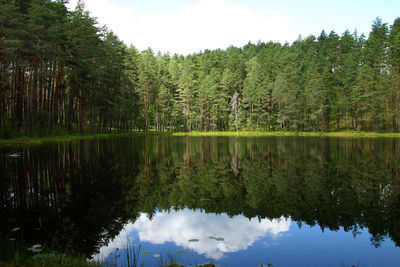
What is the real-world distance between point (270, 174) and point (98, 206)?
8.96 metres

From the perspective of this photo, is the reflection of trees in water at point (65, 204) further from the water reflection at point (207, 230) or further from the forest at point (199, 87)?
the forest at point (199, 87)

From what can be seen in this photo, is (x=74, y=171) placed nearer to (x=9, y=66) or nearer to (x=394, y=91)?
(x=9, y=66)

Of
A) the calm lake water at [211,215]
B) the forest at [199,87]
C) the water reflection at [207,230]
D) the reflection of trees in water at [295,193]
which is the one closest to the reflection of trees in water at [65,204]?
the calm lake water at [211,215]

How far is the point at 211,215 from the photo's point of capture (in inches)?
313

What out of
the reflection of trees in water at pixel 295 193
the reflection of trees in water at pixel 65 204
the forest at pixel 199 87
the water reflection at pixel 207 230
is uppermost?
the forest at pixel 199 87

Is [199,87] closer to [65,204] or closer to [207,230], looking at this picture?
[65,204]

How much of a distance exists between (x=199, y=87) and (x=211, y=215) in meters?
78.8

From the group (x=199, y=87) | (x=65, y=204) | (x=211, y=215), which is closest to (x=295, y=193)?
(x=211, y=215)

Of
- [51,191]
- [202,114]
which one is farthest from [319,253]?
[202,114]

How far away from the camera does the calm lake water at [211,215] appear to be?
5.50 meters

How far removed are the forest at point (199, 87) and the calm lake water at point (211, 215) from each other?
25579 mm

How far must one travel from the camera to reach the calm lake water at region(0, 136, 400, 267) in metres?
5.50

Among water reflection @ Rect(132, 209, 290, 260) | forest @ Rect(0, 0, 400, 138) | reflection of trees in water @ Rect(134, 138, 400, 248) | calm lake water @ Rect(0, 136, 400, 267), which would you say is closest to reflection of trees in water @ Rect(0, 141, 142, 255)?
calm lake water @ Rect(0, 136, 400, 267)

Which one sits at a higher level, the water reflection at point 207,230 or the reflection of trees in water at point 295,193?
the reflection of trees in water at point 295,193
